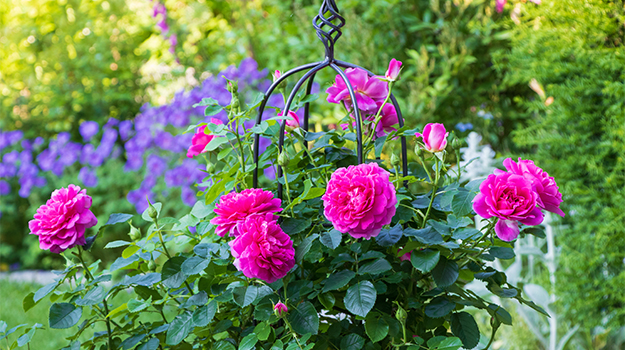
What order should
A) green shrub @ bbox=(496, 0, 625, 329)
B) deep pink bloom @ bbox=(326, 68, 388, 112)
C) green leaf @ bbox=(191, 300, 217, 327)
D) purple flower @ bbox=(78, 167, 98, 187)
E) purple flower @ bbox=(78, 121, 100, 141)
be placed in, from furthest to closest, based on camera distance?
purple flower @ bbox=(78, 121, 100, 141) < purple flower @ bbox=(78, 167, 98, 187) < green shrub @ bbox=(496, 0, 625, 329) < deep pink bloom @ bbox=(326, 68, 388, 112) < green leaf @ bbox=(191, 300, 217, 327)

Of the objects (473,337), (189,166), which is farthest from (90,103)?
(473,337)

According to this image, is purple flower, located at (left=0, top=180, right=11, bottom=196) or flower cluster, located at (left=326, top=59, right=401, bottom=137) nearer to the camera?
flower cluster, located at (left=326, top=59, right=401, bottom=137)

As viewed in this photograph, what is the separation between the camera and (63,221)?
0.77 m

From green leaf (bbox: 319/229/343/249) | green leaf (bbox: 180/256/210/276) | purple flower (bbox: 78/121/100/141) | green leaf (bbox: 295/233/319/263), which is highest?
green leaf (bbox: 319/229/343/249)

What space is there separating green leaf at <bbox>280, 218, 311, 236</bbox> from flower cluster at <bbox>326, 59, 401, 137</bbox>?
0.23 meters

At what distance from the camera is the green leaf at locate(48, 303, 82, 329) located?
0.74 meters

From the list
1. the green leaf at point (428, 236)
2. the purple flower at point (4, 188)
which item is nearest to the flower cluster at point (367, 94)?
the green leaf at point (428, 236)

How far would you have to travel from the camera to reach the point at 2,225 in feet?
12.2

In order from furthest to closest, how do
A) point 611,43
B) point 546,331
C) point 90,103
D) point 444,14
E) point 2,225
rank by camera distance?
1. point 90,103
2. point 2,225
3. point 444,14
4. point 546,331
5. point 611,43

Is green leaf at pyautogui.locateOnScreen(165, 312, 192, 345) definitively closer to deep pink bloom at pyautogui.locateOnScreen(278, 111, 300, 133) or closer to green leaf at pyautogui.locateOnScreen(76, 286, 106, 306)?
green leaf at pyautogui.locateOnScreen(76, 286, 106, 306)

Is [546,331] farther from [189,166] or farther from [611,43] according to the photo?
[189,166]

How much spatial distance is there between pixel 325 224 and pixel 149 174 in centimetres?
244

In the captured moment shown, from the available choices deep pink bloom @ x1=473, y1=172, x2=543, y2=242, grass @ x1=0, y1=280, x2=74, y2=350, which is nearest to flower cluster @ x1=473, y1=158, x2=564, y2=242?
deep pink bloom @ x1=473, y1=172, x2=543, y2=242

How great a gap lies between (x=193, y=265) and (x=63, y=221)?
242 mm
